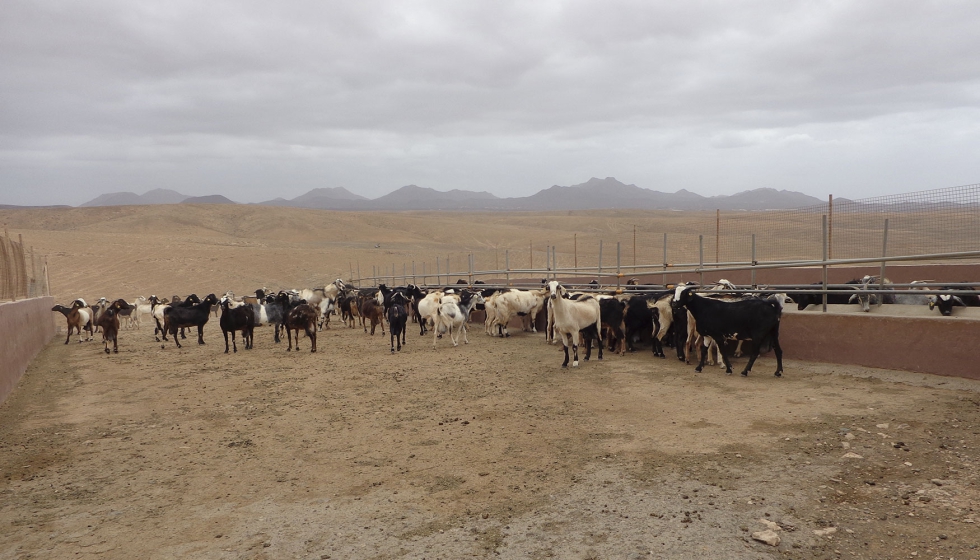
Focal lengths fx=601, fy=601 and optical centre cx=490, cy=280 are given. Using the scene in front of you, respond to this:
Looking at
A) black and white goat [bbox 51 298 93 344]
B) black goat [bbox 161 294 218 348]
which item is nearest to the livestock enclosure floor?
black goat [bbox 161 294 218 348]

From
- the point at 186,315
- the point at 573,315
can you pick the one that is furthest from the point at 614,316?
the point at 186,315

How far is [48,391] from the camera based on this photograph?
35.4 ft

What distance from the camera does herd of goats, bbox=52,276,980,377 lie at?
993cm

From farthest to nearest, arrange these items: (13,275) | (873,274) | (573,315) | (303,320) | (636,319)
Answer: (873,274), (13,275), (303,320), (636,319), (573,315)

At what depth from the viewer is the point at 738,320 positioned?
9.88 meters

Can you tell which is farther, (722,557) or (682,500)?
(682,500)

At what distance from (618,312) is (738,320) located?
2.85 m

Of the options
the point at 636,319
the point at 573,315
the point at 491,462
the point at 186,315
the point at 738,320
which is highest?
the point at 738,320

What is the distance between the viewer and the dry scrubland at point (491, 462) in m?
4.45

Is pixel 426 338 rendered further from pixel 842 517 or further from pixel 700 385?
pixel 842 517

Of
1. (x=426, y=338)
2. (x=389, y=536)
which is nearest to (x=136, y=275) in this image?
(x=426, y=338)

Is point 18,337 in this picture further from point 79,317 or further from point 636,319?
point 636,319

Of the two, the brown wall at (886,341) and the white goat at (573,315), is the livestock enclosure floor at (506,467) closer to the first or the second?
the brown wall at (886,341)

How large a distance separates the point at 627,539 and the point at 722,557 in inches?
25.4
